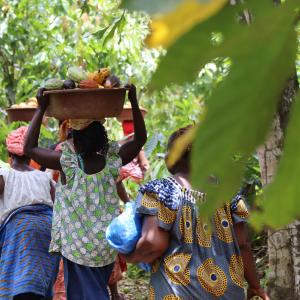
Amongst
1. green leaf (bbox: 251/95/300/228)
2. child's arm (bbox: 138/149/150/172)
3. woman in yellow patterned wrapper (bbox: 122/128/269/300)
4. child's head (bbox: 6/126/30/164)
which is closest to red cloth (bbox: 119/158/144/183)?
child's arm (bbox: 138/149/150/172)

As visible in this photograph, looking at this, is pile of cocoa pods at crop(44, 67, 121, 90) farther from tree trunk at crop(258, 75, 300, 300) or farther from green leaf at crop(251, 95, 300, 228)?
green leaf at crop(251, 95, 300, 228)

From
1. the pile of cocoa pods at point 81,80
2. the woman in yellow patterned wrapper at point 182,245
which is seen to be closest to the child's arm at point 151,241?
the woman in yellow patterned wrapper at point 182,245

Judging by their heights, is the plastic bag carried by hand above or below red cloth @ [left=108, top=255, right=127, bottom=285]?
above

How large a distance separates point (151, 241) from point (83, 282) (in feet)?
2.93

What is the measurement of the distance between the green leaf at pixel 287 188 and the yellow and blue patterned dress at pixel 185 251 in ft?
7.98

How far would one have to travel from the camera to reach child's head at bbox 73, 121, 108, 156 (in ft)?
12.1

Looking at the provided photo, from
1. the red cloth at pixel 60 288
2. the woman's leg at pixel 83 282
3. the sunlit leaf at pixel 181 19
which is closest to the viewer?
the sunlit leaf at pixel 181 19

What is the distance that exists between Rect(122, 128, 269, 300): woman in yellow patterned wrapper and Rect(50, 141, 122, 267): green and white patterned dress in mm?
656

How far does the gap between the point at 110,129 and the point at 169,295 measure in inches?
180

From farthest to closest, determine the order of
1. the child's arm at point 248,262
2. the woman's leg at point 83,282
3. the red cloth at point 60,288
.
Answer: the red cloth at point 60,288
the woman's leg at point 83,282
the child's arm at point 248,262

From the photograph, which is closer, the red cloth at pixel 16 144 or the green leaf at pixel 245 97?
the green leaf at pixel 245 97

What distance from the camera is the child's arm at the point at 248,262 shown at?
10.2 ft

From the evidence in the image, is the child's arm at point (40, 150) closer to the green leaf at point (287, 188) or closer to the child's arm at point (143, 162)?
the child's arm at point (143, 162)

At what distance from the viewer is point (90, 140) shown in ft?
12.1
